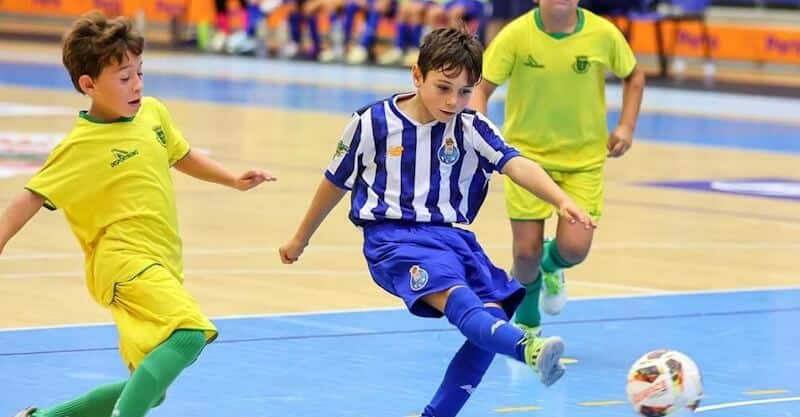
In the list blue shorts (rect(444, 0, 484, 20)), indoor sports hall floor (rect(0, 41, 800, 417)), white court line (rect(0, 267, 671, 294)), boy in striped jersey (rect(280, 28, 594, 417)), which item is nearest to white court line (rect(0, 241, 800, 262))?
indoor sports hall floor (rect(0, 41, 800, 417))

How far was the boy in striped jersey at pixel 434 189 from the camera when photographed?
20.7 feet

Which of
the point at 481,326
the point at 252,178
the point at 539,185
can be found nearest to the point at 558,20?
the point at 539,185

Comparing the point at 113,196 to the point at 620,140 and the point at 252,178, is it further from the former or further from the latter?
the point at 620,140

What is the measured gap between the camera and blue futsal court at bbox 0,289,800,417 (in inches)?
283

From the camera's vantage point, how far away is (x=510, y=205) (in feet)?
27.9

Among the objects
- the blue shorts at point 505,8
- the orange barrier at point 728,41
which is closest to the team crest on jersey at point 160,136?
the blue shorts at point 505,8

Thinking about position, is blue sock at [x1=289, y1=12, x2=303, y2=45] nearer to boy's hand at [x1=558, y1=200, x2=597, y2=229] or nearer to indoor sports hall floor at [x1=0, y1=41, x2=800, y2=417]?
indoor sports hall floor at [x1=0, y1=41, x2=800, y2=417]

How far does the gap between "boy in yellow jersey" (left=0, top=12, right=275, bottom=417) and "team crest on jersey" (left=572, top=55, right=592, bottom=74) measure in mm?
2829

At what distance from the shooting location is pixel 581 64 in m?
8.47

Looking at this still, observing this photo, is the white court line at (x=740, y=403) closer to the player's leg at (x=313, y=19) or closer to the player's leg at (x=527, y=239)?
the player's leg at (x=527, y=239)

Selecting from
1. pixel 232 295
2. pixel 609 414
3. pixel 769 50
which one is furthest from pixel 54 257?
pixel 769 50

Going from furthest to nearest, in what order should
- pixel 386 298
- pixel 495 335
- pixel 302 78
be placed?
pixel 302 78, pixel 386 298, pixel 495 335

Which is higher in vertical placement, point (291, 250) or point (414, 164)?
point (414, 164)

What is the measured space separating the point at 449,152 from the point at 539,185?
0.39 metres
